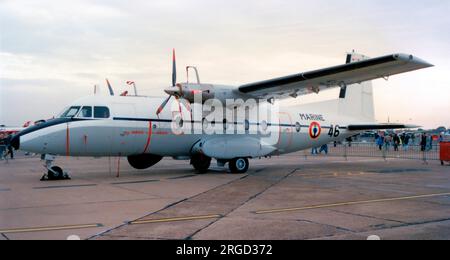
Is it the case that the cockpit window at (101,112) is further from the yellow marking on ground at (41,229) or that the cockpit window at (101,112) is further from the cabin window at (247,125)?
the yellow marking on ground at (41,229)

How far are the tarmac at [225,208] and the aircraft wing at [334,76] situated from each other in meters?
3.55

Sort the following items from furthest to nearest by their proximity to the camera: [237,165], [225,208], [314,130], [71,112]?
[314,130] < [237,165] < [71,112] < [225,208]

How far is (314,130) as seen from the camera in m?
20.1

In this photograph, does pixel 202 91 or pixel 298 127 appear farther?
pixel 298 127

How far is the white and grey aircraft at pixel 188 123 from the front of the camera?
44.9ft

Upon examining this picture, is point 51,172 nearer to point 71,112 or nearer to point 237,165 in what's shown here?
point 71,112

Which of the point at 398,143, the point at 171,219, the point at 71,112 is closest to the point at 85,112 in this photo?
the point at 71,112

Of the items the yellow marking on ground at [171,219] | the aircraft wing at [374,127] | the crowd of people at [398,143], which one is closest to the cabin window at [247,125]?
the aircraft wing at [374,127]

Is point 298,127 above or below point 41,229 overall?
above

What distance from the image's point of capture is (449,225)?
7.04 metres

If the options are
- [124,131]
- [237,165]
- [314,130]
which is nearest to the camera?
[124,131]

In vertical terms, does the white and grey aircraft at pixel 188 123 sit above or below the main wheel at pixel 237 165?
above

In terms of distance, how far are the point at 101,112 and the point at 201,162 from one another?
4.78 m
